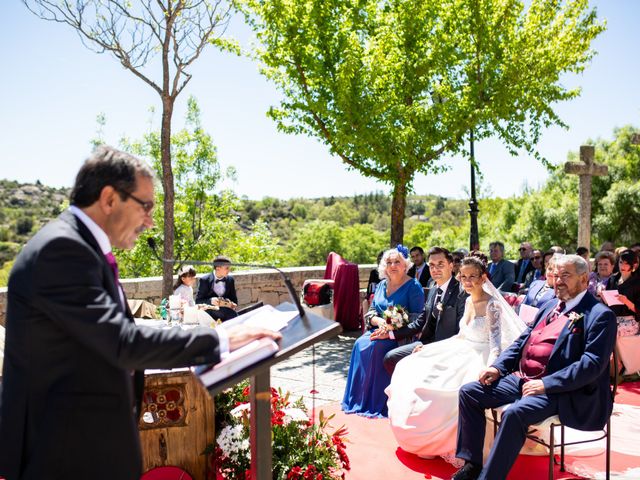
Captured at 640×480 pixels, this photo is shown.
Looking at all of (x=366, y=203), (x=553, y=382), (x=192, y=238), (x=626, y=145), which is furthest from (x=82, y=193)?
(x=366, y=203)

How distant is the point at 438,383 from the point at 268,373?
8.42 ft

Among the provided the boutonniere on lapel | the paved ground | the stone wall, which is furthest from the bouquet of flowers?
the stone wall

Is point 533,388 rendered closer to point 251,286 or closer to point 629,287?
point 629,287

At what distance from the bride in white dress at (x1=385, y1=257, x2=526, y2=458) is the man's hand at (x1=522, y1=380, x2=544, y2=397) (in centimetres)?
74

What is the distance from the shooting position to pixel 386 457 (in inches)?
186

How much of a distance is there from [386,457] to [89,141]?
26749 millimetres

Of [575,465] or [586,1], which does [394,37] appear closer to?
[586,1]

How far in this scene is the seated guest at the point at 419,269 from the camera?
32.4ft

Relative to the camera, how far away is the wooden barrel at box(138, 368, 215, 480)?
339 cm

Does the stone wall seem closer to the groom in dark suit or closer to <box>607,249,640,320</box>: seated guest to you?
<box>607,249,640,320</box>: seated guest

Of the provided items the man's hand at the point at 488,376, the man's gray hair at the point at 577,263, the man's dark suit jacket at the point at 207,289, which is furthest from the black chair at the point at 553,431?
the man's dark suit jacket at the point at 207,289

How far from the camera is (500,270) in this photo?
10.5m

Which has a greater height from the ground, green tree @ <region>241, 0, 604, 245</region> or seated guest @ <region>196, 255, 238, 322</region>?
green tree @ <region>241, 0, 604, 245</region>

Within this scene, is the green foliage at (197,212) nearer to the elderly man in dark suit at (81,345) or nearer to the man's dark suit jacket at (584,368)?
the man's dark suit jacket at (584,368)
